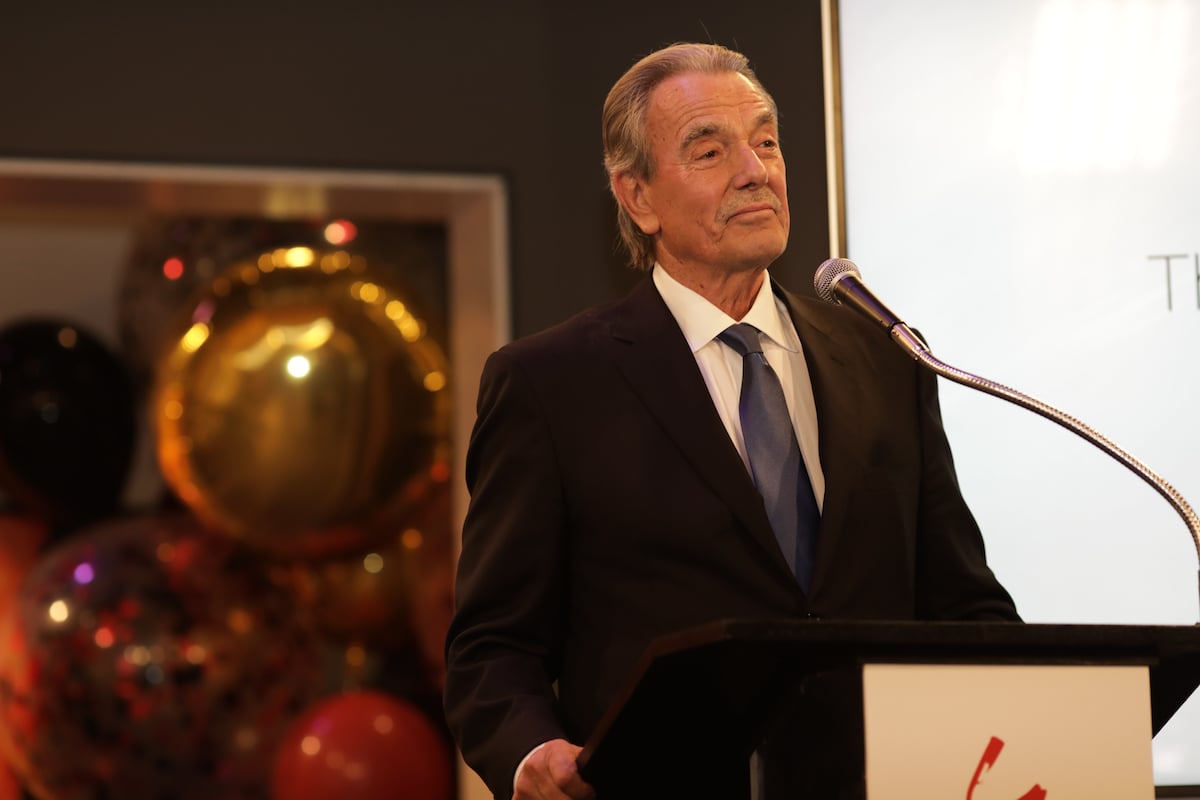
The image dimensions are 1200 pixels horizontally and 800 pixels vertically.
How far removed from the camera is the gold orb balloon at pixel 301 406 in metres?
3.24

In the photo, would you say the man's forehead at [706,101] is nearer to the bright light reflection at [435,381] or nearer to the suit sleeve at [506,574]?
the suit sleeve at [506,574]

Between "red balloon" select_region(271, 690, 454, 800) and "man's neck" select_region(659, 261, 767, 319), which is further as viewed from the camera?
"red balloon" select_region(271, 690, 454, 800)

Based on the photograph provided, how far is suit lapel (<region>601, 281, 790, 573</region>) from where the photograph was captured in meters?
1.39

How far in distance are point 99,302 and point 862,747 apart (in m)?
4.46

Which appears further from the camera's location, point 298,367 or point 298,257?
point 298,257

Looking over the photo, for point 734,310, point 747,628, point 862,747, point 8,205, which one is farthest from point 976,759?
point 8,205

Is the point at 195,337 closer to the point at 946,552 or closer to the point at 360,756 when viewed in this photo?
the point at 360,756

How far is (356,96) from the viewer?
289 cm

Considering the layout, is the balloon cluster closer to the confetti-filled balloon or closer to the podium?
the confetti-filled balloon

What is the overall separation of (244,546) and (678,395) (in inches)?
85.5

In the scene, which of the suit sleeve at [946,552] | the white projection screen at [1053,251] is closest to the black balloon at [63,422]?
the white projection screen at [1053,251]

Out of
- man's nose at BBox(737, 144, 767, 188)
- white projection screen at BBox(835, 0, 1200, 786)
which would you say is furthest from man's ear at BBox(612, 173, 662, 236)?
white projection screen at BBox(835, 0, 1200, 786)

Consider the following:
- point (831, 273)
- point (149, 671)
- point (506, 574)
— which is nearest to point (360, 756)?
point (149, 671)

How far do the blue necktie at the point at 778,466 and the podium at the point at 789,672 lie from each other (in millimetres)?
311
